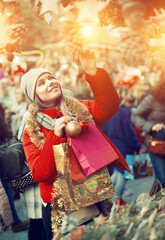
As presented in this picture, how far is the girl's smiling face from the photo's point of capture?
1737 mm

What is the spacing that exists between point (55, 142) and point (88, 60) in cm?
51

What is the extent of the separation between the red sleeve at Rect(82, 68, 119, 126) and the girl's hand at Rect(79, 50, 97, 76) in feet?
0.14

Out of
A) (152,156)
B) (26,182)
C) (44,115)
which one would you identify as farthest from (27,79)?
(152,156)

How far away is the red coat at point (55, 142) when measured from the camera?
5.13ft

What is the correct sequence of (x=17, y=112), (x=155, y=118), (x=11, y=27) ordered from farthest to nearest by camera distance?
(x=17, y=112) → (x=155, y=118) → (x=11, y=27)

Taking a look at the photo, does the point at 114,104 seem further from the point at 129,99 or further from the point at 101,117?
the point at 129,99

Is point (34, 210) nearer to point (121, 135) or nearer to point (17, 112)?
point (121, 135)

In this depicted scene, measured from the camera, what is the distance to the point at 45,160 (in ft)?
5.13

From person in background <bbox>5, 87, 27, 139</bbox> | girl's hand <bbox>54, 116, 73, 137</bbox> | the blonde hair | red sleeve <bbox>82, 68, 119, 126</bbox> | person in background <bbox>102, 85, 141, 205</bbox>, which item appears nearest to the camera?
girl's hand <bbox>54, 116, 73, 137</bbox>

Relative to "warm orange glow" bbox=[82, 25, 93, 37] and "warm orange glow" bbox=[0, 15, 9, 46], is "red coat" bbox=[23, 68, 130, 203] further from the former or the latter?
"warm orange glow" bbox=[0, 15, 9, 46]

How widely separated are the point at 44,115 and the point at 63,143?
31 cm

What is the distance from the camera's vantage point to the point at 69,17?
155 centimetres

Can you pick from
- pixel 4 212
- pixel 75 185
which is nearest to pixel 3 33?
pixel 75 185

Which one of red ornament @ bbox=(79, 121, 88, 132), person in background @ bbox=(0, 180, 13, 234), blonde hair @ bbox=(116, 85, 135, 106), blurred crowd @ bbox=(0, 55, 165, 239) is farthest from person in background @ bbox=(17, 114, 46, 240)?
blonde hair @ bbox=(116, 85, 135, 106)
